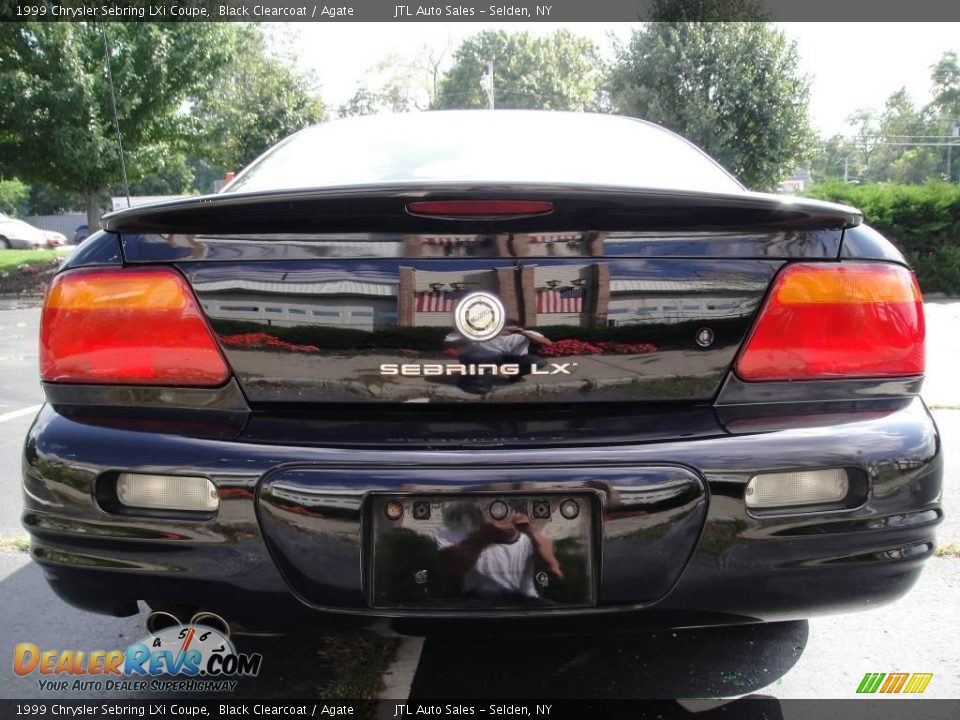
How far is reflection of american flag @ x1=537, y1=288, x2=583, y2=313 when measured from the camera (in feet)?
4.91

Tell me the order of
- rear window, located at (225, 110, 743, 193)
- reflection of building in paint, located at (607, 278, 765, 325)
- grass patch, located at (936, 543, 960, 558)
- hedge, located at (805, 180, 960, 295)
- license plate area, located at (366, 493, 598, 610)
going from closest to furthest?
license plate area, located at (366, 493, 598, 610)
reflection of building in paint, located at (607, 278, 765, 325)
rear window, located at (225, 110, 743, 193)
grass patch, located at (936, 543, 960, 558)
hedge, located at (805, 180, 960, 295)

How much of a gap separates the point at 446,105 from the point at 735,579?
2184 inches

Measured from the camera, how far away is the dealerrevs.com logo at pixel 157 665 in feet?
6.37

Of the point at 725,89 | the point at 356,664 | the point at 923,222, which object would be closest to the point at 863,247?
the point at 356,664

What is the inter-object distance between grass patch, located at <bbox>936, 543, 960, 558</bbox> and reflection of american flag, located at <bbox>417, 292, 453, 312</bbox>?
7.83 feet

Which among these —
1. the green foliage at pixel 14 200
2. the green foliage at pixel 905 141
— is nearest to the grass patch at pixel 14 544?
the green foliage at pixel 14 200

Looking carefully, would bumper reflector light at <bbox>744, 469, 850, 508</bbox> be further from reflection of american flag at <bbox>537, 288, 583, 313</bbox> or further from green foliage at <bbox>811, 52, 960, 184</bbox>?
green foliage at <bbox>811, 52, 960, 184</bbox>

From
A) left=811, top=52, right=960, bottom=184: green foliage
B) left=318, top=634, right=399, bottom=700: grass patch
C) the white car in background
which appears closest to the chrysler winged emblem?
left=318, top=634, right=399, bottom=700: grass patch

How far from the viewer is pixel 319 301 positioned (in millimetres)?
1509

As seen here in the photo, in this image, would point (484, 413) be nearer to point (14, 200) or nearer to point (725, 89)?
point (725, 89)

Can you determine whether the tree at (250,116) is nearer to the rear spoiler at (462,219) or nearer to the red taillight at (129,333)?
the red taillight at (129,333)

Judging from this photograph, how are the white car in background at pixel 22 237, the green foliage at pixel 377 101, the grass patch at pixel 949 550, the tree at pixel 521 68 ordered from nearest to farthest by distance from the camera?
the grass patch at pixel 949 550 < the white car in background at pixel 22 237 < the green foliage at pixel 377 101 < the tree at pixel 521 68

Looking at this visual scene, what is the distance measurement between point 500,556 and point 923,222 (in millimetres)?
15337

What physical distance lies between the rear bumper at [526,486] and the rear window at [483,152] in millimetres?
772
